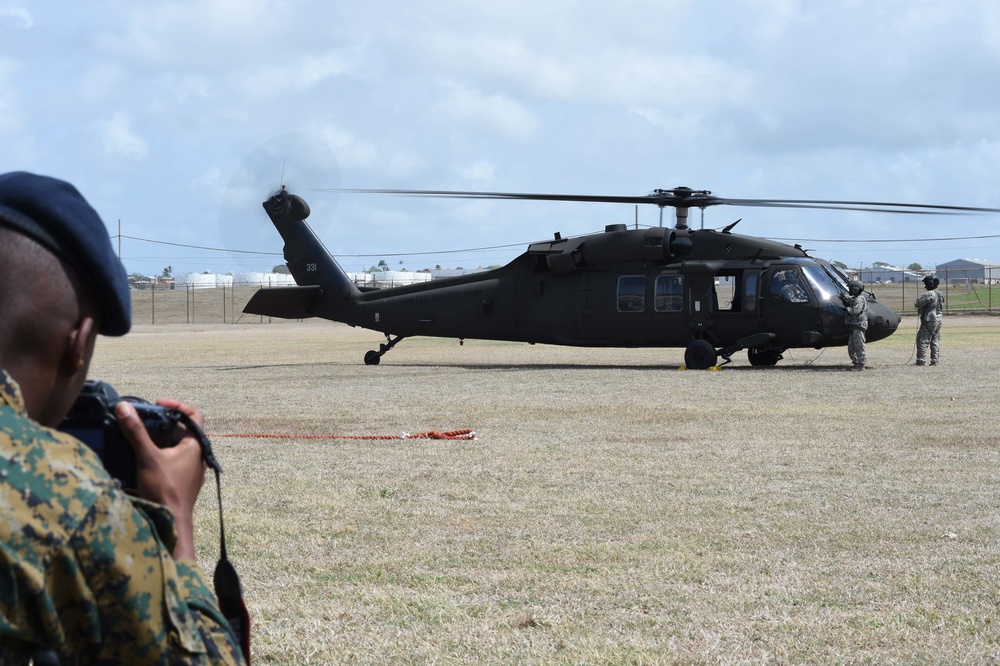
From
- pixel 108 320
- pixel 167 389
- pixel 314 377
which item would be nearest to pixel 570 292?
pixel 314 377

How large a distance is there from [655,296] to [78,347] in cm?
1778

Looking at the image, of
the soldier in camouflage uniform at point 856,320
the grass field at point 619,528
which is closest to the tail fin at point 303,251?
the grass field at point 619,528

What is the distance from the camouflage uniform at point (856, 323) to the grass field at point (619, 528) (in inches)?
163

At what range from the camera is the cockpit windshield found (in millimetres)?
17953

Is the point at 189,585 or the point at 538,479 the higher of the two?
the point at 189,585

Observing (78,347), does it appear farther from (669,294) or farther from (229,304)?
(229,304)

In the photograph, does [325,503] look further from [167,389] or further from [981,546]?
[167,389]

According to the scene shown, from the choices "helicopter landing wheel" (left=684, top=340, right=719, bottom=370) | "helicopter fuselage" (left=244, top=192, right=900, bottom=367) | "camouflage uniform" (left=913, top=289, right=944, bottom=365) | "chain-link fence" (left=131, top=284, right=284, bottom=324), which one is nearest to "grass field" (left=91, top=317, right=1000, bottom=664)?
"helicopter fuselage" (left=244, top=192, right=900, bottom=367)

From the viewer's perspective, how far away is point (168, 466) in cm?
152

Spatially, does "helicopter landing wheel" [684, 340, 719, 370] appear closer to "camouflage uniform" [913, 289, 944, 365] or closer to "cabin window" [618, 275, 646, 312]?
"cabin window" [618, 275, 646, 312]

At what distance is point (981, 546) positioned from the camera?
579cm

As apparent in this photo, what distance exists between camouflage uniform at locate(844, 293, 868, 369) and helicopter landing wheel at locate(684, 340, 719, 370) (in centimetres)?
208

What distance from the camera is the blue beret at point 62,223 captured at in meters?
1.39

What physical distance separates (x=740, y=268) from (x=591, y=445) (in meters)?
9.58
